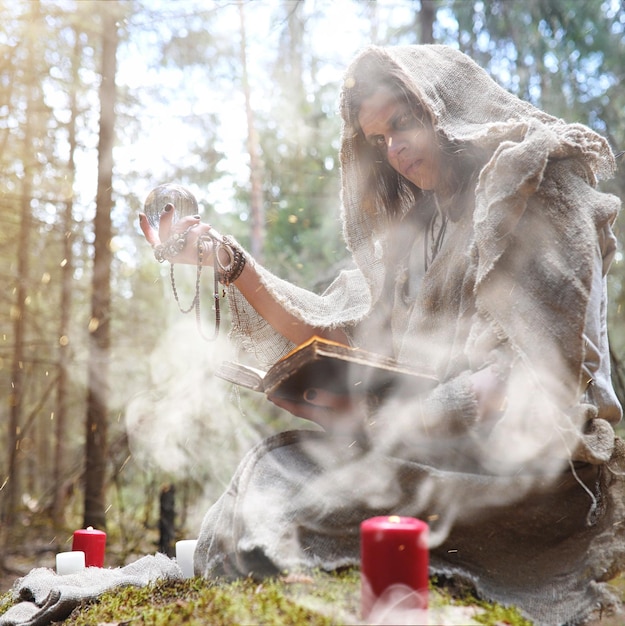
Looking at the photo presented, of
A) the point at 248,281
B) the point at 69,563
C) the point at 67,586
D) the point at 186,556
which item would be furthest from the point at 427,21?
the point at 67,586

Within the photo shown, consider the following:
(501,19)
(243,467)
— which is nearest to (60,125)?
(501,19)

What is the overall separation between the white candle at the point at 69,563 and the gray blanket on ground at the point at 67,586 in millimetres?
35

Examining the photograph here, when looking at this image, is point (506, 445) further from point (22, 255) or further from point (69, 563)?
point (22, 255)

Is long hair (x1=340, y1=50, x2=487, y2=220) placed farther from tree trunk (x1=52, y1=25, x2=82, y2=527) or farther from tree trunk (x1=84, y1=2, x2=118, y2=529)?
tree trunk (x1=84, y1=2, x2=118, y2=529)

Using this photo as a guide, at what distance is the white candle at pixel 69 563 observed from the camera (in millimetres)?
2520

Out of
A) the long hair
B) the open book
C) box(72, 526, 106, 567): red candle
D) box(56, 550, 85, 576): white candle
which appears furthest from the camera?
box(72, 526, 106, 567): red candle

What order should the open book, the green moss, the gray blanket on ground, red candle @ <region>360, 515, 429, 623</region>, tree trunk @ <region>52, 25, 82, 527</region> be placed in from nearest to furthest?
1. red candle @ <region>360, 515, 429, 623</region>
2. the green moss
3. the open book
4. the gray blanket on ground
5. tree trunk @ <region>52, 25, 82, 527</region>

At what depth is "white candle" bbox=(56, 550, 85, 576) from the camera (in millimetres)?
2520

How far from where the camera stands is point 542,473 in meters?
1.95

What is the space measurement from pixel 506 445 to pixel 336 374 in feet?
1.73

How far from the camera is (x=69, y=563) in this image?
2525mm

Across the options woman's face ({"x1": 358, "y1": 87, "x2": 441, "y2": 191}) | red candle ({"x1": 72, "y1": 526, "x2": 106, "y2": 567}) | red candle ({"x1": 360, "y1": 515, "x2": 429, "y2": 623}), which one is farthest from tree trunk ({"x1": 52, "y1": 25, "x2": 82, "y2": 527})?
red candle ({"x1": 360, "y1": 515, "x2": 429, "y2": 623})

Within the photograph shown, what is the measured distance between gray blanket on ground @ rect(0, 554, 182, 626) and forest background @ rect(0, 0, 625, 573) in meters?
3.08

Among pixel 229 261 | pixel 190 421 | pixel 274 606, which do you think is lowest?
pixel 190 421
